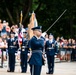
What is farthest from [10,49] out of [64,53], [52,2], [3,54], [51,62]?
[52,2]

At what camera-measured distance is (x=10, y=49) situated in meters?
19.2

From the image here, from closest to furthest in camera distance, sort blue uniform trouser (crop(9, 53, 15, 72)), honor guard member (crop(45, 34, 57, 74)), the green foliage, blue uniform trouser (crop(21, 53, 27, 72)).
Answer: honor guard member (crop(45, 34, 57, 74)) < blue uniform trouser (crop(21, 53, 27, 72)) < blue uniform trouser (crop(9, 53, 15, 72)) < the green foliage

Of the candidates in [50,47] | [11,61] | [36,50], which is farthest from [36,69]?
[11,61]

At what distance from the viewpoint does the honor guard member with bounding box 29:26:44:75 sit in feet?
44.2

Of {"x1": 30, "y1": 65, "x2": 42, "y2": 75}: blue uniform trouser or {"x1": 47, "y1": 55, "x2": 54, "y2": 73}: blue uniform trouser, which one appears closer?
{"x1": 30, "y1": 65, "x2": 42, "y2": 75}: blue uniform trouser

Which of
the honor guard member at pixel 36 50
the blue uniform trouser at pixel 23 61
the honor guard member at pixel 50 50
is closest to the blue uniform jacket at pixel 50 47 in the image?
the honor guard member at pixel 50 50

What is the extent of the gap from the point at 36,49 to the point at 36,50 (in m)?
0.05

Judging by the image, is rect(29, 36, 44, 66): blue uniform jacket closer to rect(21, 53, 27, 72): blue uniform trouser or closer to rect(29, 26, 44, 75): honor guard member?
rect(29, 26, 44, 75): honor guard member

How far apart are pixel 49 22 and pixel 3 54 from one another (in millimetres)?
18657

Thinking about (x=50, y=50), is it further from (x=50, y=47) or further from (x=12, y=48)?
(x=12, y=48)

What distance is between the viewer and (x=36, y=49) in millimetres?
13781

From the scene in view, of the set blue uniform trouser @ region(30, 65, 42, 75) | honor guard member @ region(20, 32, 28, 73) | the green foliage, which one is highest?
the green foliage

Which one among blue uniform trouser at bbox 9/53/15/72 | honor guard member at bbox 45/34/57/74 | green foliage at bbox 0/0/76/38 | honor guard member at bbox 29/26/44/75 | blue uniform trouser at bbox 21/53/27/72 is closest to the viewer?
honor guard member at bbox 29/26/44/75

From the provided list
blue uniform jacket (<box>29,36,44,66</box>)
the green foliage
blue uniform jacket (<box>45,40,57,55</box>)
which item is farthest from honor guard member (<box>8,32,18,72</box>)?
the green foliage
